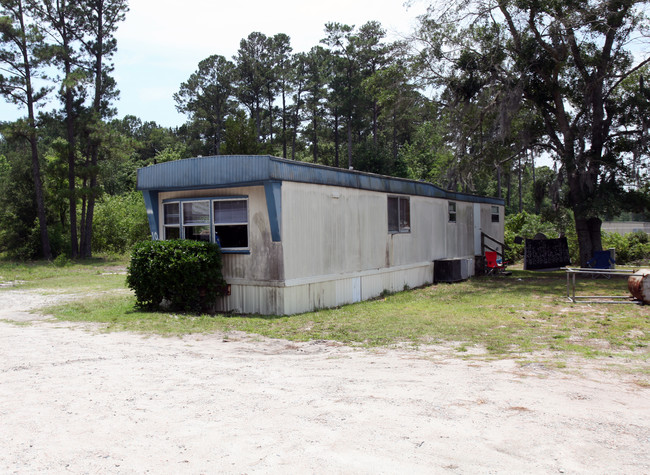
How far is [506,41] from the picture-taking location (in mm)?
16578

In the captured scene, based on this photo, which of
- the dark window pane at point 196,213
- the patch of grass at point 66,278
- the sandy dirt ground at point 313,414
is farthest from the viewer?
the patch of grass at point 66,278

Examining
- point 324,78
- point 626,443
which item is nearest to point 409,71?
point 626,443

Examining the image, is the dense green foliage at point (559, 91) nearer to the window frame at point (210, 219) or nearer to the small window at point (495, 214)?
the small window at point (495, 214)

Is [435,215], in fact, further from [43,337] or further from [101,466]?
[101,466]

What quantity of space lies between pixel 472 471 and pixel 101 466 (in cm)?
223

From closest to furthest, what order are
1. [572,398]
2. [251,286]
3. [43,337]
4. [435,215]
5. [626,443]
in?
[626,443] < [572,398] < [43,337] < [251,286] < [435,215]

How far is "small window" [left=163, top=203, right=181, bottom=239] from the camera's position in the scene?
34.2ft

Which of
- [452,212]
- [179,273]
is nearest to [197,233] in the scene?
[179,273]

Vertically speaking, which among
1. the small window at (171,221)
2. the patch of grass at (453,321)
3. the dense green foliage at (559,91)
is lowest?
the patch of grass at (453,321)

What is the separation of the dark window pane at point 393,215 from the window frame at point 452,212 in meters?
3.31

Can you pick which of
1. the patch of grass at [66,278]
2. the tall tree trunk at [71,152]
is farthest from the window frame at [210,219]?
the tall tree trunk at [71,152]

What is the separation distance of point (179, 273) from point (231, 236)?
1.17m

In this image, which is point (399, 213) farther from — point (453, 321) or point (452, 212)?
point (453, 321)

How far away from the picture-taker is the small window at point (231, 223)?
31.4 ft
